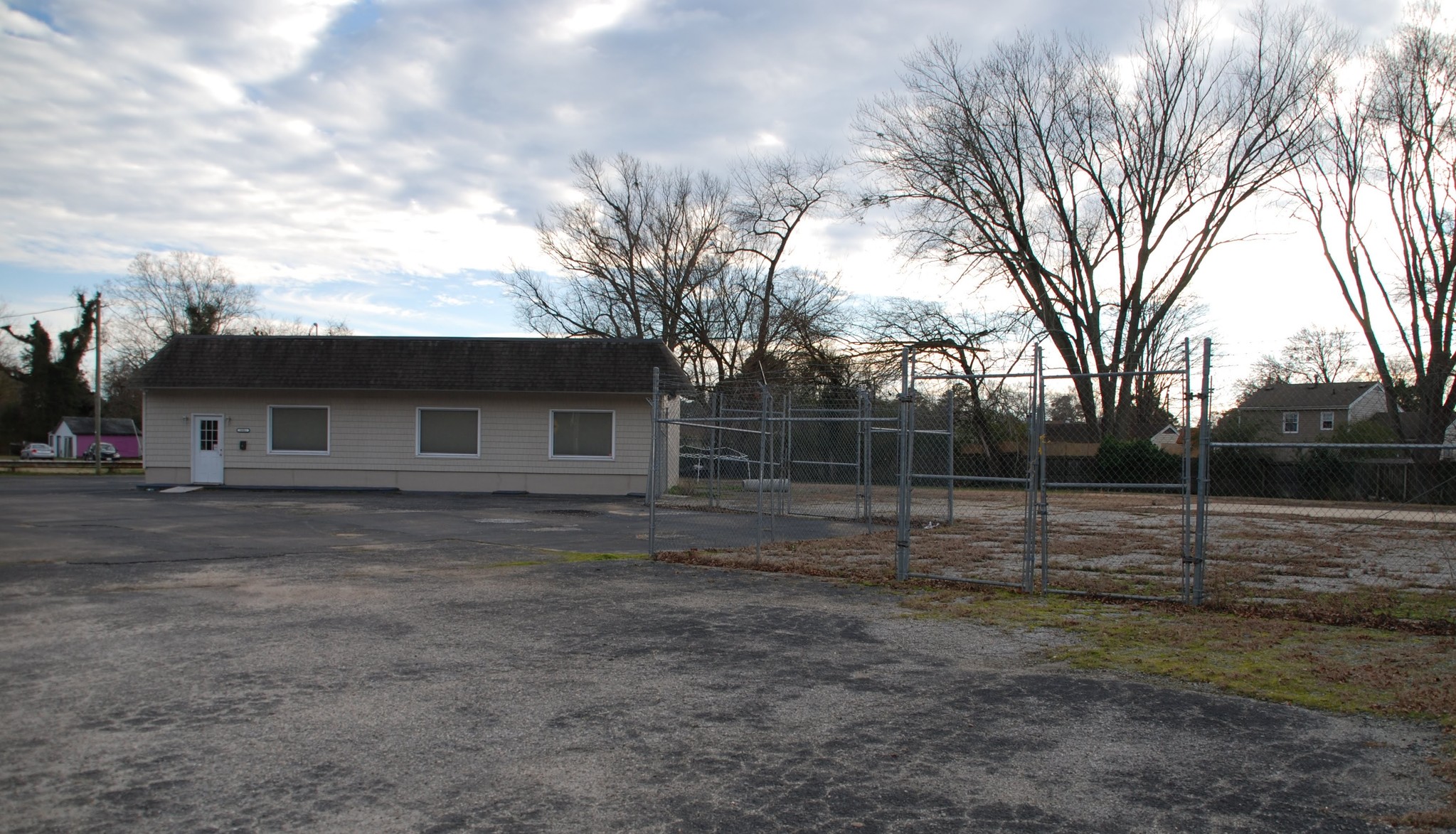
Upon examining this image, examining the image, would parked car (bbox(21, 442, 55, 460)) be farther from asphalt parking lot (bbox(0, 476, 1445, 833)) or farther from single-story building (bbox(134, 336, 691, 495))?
asphalt parking lot (bbox(0, 476, 1445, 833))

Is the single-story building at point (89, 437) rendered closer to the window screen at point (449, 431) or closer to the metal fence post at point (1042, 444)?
the window screen at point (449, 431)

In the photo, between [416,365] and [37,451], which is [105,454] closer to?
[37,451]

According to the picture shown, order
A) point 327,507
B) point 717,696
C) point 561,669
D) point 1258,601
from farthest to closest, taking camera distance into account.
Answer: point 327,507
point 1258,601
point 561,669
point 717,696

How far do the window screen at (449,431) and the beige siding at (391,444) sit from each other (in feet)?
0.71

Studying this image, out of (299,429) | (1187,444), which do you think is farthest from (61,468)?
(1187,444)

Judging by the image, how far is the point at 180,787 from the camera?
13.4ft

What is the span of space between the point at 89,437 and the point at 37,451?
10.5m

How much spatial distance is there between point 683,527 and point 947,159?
2269cm

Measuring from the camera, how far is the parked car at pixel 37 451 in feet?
193

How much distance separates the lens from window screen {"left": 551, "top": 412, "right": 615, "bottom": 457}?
1014 inches

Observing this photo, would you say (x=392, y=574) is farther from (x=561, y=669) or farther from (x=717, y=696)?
(x=717, y=696)

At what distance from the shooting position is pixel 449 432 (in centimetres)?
2622

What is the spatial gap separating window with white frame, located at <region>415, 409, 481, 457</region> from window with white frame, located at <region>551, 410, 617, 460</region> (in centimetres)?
223

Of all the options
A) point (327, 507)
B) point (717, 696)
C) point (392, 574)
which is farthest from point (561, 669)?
point (327, 507)
